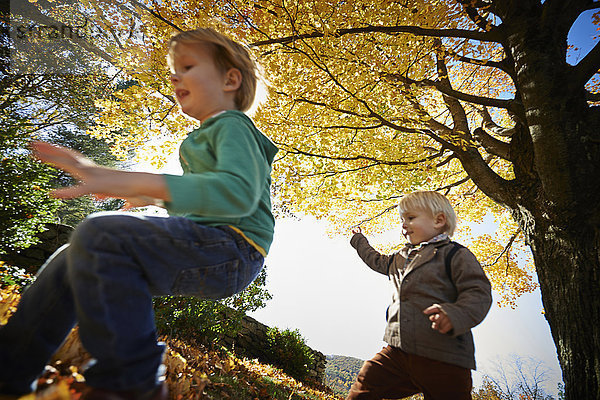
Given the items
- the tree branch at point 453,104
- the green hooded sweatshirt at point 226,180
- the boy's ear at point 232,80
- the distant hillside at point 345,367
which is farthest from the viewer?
the distant hillside at point 345,367

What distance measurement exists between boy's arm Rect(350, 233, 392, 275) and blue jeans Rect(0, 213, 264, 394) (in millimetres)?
1912

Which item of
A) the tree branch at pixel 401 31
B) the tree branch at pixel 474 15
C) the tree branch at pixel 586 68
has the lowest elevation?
the tree branch at pixel 586 68

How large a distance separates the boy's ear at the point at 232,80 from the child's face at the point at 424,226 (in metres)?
1.86

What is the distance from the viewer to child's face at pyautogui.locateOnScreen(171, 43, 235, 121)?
1.43 metres

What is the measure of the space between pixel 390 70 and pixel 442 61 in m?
1.33

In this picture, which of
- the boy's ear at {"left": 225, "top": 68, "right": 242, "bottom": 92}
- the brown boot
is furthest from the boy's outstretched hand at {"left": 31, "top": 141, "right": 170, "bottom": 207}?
the boy's ear at {"left": 225, "top": 68, "right": 242, "bottom": 92}

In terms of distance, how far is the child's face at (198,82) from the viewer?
1.43 m

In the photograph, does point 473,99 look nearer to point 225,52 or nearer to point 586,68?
point 586,68

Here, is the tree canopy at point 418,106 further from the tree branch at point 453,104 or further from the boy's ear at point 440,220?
the boy's ear at point 440,220

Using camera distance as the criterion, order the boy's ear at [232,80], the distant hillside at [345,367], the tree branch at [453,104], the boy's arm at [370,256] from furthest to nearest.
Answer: the distant hillside at [345,367] < the tree branch at [453,104] < the boy's arm at [370,256] < the boy's ear at [232,80]

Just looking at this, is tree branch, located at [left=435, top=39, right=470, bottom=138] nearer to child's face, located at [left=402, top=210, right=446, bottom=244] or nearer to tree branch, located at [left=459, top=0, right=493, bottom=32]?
tree branch, located at [left=459, top=0, right=493, bottom=32]

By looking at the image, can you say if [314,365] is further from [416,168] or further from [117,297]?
[117,297]

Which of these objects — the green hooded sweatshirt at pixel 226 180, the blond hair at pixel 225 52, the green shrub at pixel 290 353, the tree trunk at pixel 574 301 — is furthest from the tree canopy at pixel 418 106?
the green shrub at pixel 290 353

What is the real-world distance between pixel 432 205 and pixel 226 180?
2141 mm
